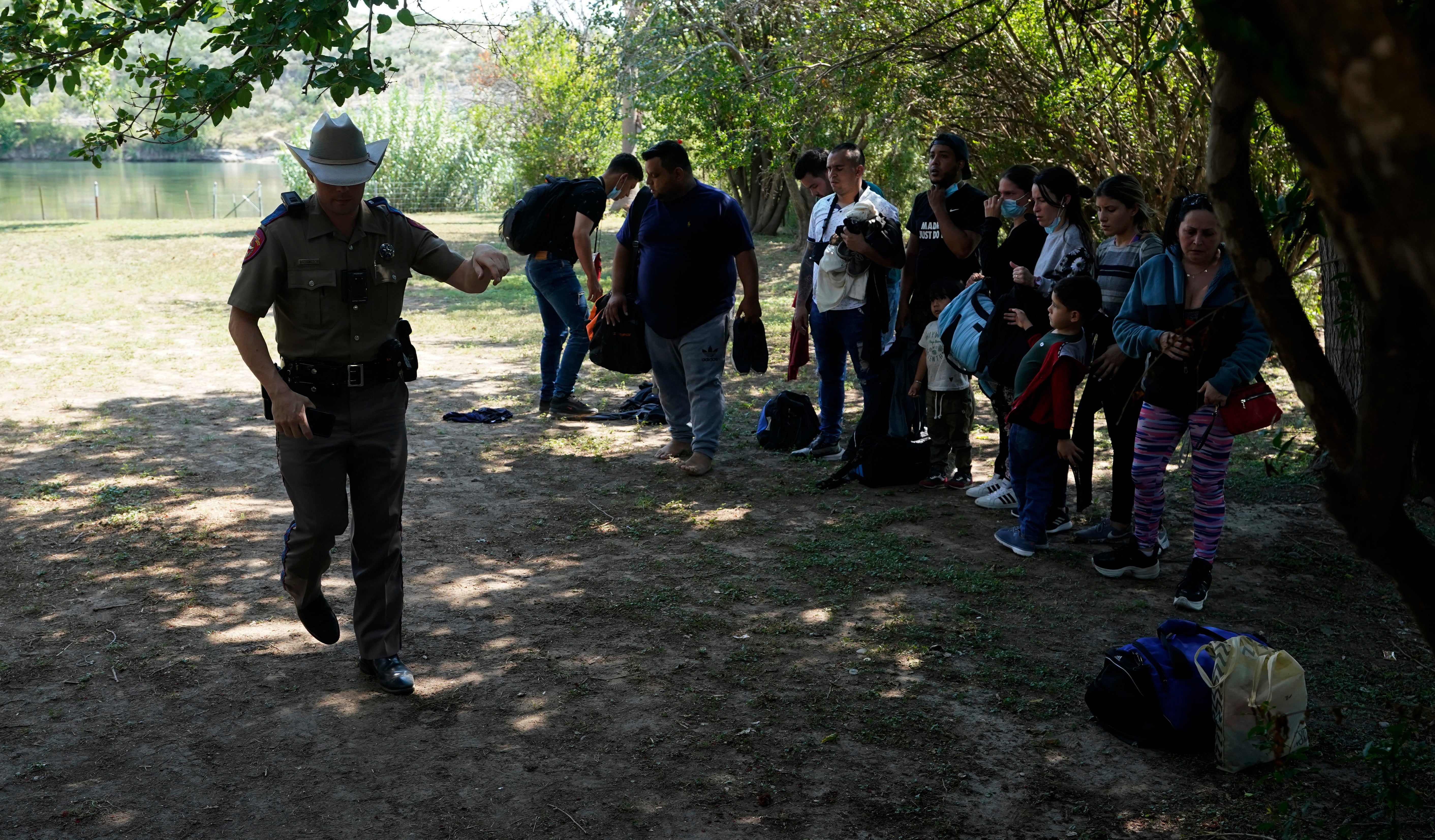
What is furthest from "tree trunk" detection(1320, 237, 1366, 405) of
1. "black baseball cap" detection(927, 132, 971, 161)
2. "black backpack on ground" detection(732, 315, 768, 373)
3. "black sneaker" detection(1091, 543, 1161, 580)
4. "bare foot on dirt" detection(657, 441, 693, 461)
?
"bare foot on dirt" detection(657, 441, 693, 461)

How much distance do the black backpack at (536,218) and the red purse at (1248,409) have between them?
4.77 m

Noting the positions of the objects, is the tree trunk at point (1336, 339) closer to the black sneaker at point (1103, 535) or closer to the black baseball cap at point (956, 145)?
the black sneaker at point (1103, 535)

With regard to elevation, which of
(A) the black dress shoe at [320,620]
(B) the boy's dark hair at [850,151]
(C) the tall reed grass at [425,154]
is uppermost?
(C) the tall reed grass at [425,154]

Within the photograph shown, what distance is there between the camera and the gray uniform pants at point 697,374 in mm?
7031

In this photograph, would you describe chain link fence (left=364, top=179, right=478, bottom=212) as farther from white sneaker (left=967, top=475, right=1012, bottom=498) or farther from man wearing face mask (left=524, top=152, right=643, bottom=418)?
white sneaker (left=967, top=475, right=1012, bottom=498)

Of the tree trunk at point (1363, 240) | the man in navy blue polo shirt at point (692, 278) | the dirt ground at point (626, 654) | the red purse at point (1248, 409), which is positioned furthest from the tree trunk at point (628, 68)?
the tree trunk at point (1363, 240)

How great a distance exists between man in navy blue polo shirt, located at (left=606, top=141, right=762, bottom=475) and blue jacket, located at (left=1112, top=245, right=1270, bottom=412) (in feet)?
7.94

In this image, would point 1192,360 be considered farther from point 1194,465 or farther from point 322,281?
point 322,281

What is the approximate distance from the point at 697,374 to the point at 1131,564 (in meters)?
2.83

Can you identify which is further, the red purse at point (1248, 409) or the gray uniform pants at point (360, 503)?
the red purse at point (1248, 409)

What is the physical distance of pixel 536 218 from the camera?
806cm

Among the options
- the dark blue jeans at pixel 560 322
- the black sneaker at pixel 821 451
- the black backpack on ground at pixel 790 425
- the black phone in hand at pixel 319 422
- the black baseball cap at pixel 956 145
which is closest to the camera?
the black phone in hand at pixel 319 422

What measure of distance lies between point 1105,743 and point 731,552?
234 cm

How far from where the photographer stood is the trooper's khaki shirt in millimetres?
3904
